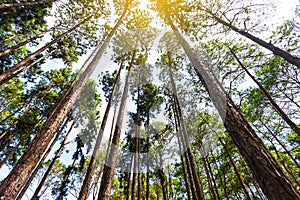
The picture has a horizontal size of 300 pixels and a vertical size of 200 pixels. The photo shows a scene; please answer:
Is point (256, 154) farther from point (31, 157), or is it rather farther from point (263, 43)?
point (263, 43)

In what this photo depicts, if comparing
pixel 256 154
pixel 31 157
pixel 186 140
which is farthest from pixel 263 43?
pixel 31 157

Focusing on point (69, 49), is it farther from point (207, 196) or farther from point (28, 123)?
point (207, 196)

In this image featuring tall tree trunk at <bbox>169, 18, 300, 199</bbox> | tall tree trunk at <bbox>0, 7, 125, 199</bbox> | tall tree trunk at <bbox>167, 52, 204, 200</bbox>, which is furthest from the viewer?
tall tree trunk at <bbox>167, 52, 204, 200</bbox>

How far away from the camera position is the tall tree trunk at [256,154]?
1765 mm

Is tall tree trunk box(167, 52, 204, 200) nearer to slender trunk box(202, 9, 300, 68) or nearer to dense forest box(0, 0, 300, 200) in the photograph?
dense forest box(0, 0, 300, 200)

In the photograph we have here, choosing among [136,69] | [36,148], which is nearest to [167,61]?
[136,69]

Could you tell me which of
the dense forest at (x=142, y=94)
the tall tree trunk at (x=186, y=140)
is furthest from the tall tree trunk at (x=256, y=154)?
the tall tree trunk at (x=186, y=140)

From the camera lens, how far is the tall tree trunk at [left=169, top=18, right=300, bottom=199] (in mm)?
1765

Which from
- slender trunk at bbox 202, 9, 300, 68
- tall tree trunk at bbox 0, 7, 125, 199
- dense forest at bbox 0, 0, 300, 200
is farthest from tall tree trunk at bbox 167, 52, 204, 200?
tall tree trunk at bbox 0, 7, 125, 199

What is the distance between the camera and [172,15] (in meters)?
8.11

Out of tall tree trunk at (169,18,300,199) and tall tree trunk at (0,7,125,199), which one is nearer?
tall tree trunk at (169,18,300,199)

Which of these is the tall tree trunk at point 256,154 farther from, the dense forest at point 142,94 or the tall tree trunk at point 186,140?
the tall tree trunk at point 186,140

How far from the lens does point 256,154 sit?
2141 mm

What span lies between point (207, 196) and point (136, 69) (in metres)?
14.0
